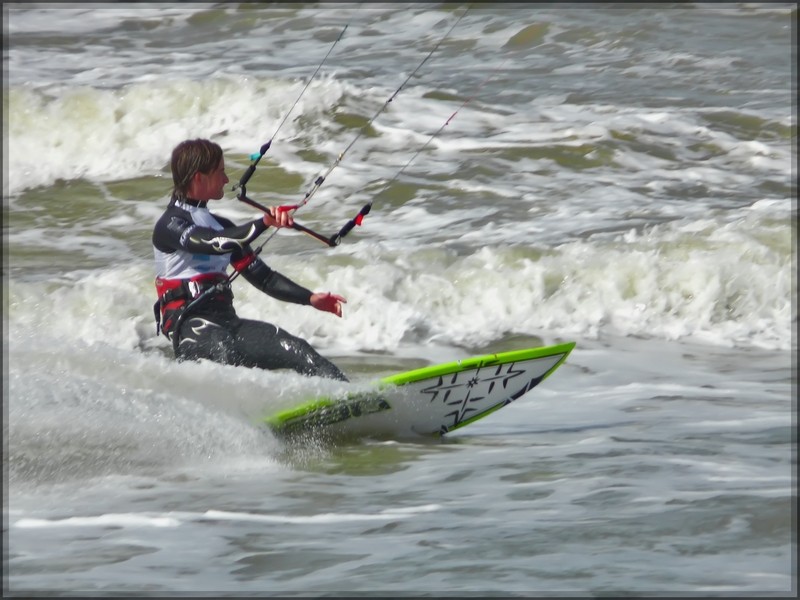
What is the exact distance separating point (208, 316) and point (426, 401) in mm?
1279

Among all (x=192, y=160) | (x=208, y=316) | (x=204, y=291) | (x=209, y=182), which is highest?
(x=192, y=160)

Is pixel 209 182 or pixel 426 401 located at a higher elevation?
pixel 209 182

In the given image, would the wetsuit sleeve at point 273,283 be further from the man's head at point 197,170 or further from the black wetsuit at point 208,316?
the man's head at point 197,170

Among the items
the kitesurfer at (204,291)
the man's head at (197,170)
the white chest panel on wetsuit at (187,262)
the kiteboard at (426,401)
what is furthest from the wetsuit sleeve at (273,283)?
the kiteboard at (426,401)

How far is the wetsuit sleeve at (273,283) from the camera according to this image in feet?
22.7

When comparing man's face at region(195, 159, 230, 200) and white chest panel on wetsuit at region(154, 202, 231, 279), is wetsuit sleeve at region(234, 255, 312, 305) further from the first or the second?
man's face at region(195, 159, 230, 200)

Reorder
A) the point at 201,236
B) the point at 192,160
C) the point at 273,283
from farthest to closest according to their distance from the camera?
the point at 273,283 < the point at 192,160 < the point at 201,236

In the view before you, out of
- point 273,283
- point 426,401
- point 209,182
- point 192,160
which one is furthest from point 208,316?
point 426,401

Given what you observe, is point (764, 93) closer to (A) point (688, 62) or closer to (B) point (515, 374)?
(A) point (688, 62)

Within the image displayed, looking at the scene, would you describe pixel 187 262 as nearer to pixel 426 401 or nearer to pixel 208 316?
pixel 208 316

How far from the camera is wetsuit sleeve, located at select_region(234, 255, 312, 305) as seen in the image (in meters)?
6.93

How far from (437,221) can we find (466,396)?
5.78m

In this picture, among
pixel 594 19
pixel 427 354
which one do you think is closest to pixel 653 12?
pixel 594 19

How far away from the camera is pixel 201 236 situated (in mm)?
6410
